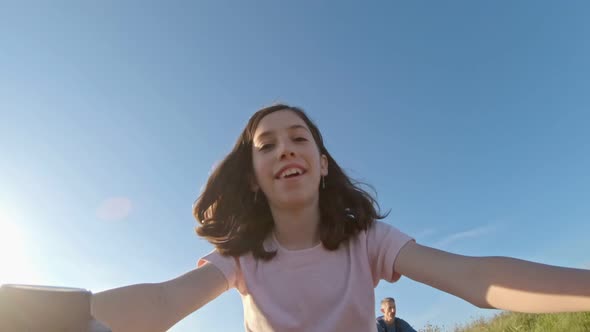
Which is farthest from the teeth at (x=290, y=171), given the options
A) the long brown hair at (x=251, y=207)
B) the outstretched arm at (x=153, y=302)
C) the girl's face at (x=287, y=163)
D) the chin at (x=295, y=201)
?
the outstretched arm at (x=153, y=302)

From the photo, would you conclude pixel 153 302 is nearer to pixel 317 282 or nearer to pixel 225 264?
pixel 225 264

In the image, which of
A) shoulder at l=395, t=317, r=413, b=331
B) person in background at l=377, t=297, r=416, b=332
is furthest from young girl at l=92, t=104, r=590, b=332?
shoulder at l=395, t=317, r=413, b=331

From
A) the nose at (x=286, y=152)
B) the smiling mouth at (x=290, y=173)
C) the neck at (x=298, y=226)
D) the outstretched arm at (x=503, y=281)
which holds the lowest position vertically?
the outstretched arm at (x=503, y=281)

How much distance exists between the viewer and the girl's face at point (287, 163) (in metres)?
2.60

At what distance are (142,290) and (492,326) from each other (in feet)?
33.6

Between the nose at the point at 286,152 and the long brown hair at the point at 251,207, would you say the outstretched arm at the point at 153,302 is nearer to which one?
the long brown hair at the point at 251,207

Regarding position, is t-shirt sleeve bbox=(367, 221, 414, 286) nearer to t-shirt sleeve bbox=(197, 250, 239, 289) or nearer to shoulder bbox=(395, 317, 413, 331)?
t-shirt sleeve bbox=(197, 250, 239, 289)

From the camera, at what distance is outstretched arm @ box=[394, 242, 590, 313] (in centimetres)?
143

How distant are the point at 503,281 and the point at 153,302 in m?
1.27

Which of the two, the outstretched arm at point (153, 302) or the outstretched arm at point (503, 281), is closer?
the outstretched arm at point (503, 281)

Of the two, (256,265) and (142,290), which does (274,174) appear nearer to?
(256,265)

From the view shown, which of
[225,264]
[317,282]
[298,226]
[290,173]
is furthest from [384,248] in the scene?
[225,264]

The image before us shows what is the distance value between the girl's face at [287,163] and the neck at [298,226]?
54 mm

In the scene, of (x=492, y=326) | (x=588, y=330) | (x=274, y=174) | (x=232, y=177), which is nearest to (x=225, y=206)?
(x=232, y=177)
